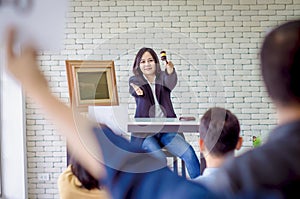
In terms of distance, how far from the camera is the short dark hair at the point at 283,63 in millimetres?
552

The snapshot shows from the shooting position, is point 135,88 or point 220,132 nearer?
point 220,132

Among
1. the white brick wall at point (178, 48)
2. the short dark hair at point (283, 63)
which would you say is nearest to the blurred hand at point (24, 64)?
the short dark hair at point (283, 63)

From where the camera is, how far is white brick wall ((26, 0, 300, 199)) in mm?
5082

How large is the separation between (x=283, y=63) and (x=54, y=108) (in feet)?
0.92

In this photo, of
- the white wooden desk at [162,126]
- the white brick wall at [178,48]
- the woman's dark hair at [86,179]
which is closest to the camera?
the woman's dark hair at [86,179]

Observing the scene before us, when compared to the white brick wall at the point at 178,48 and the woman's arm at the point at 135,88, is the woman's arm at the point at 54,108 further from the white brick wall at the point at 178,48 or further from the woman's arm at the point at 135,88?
the white brick wall at the point at 178,48

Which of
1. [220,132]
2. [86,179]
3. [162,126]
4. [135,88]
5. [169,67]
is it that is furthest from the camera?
[169,67]

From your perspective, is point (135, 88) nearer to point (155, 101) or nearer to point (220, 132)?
point (155, 101)

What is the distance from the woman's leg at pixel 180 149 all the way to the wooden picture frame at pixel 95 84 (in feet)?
2.09

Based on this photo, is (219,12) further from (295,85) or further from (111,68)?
(295,85)

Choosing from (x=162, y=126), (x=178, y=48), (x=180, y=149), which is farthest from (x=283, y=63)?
(x=178, y=48)

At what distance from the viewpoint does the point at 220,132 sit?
2.08m

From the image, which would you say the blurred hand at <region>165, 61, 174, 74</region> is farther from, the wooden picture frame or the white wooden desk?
the white wooden desk

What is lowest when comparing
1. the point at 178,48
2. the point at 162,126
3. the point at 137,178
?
the point at 162,126
